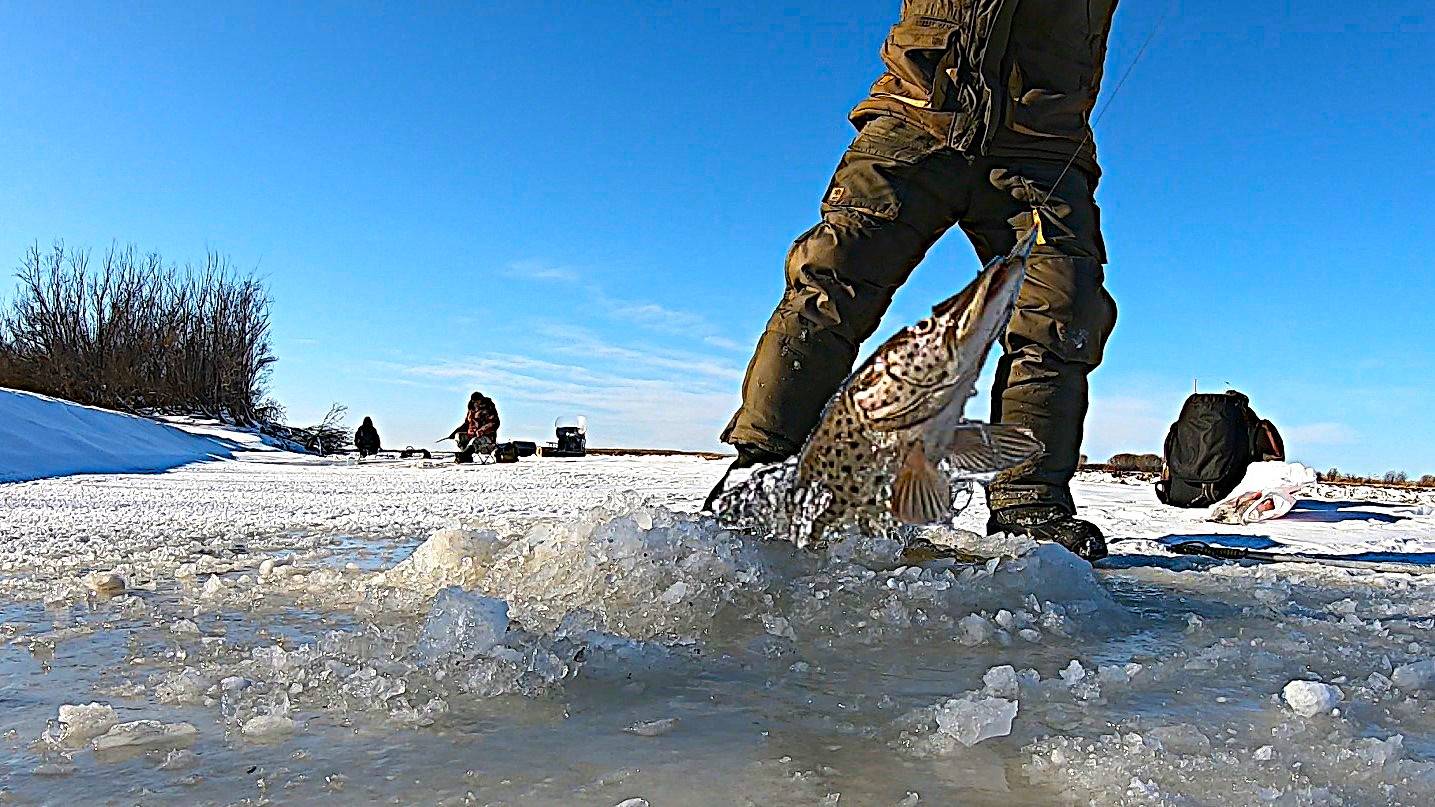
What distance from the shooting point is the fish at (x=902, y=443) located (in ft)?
6.57

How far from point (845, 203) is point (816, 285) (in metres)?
0.27

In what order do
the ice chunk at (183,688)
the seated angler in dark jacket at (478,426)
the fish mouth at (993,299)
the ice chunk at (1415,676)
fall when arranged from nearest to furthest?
the ice chunk at (183,688) → the ice chunk at (1415,676) → the fish mouth at (993,299) → the seated angler in dark jacket at (478,426)

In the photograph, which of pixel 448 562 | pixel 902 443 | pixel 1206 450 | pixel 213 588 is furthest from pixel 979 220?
pixel 1206 450

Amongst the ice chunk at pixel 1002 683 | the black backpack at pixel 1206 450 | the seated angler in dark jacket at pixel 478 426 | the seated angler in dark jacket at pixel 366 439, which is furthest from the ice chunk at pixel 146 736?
the seated angler in dark jacket at pixel 366 439

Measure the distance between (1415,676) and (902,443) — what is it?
100cm

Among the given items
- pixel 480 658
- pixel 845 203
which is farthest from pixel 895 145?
pixel 480 658

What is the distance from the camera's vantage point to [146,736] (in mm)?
933

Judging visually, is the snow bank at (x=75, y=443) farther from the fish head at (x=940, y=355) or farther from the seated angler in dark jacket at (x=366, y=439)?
the fish head at (x=940, y=355)

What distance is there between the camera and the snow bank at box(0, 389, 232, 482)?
6.83 meters

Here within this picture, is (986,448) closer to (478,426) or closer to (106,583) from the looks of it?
(106,583)

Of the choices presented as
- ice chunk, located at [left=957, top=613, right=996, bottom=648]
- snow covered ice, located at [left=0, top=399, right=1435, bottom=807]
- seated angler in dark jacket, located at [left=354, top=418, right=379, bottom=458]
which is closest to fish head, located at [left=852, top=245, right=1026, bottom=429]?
snow covered ice, located at [left=0, top=399, right=1435, bottom=807]

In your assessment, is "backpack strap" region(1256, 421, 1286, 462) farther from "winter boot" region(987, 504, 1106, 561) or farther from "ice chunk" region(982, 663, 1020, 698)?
"ice chunk" region(982, 663, 1020, 698)

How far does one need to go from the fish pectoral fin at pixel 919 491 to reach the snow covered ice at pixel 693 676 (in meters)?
0.13

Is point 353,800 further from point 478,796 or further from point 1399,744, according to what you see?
point 1399,744
